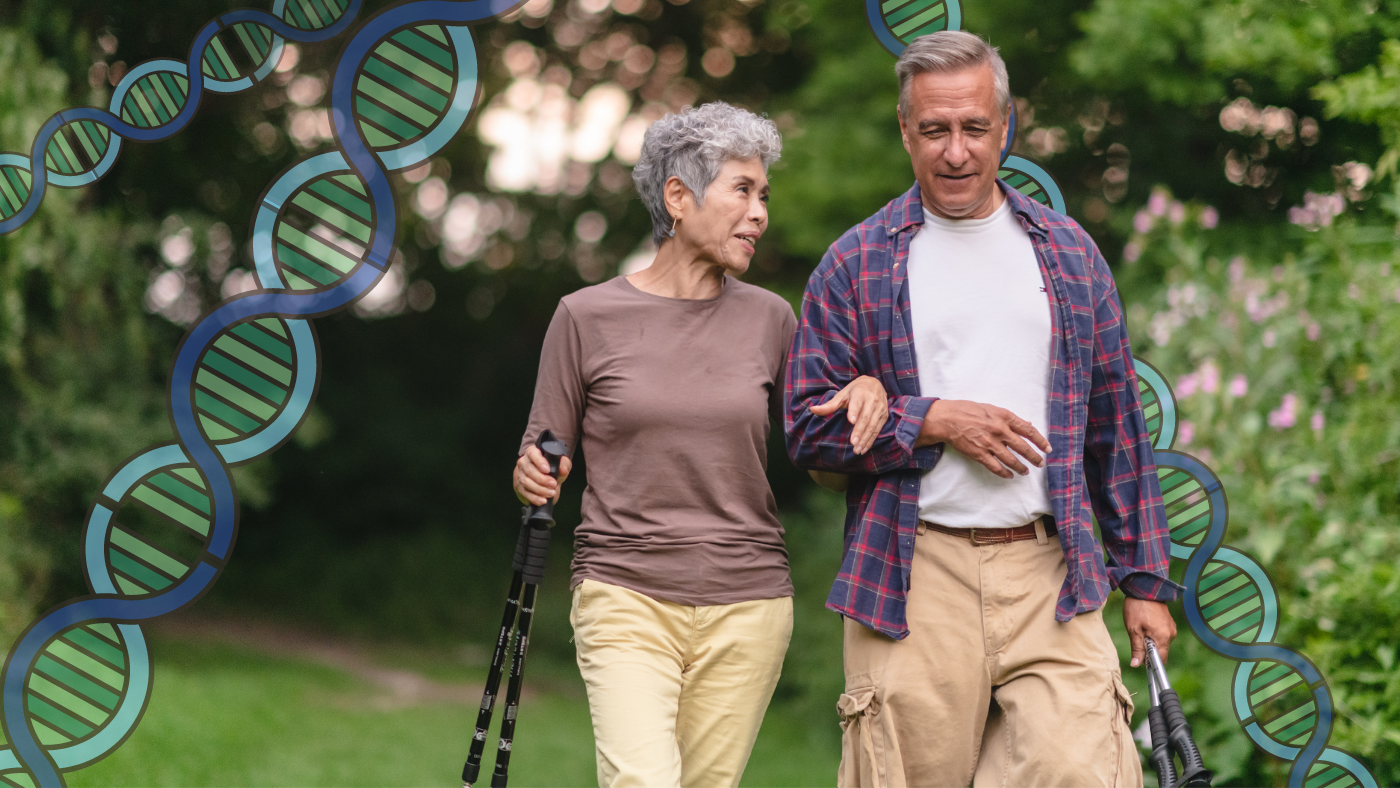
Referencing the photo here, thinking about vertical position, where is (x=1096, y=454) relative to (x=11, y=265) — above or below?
below

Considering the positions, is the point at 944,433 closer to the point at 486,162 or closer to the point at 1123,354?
the point at 1123,354

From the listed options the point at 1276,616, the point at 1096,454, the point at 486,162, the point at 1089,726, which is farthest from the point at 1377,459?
the point at 486,162

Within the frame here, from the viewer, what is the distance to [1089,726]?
2.42 m

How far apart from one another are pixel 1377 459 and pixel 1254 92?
2778mm

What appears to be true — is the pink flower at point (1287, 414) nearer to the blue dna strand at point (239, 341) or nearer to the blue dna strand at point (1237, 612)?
the blue dna strand at point (1237, 612)

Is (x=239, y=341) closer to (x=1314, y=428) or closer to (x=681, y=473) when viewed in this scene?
(x=681, y=473)

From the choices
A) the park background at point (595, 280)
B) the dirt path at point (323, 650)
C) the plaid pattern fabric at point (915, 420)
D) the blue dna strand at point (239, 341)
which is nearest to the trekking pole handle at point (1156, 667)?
Answer: the plaid pattern fabric at point (915, 420)

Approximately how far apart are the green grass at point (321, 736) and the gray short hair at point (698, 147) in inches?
119

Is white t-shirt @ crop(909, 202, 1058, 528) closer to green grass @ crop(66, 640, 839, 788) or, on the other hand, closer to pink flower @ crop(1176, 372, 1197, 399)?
pink flower @ crop(1176, 372, 1197, 399)

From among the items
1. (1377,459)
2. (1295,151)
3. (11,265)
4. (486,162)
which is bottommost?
(1377,459)

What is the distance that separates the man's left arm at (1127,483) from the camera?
2.58 meters

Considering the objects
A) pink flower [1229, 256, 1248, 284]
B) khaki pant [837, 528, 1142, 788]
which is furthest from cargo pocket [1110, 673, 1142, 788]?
pink flower [1229, 256, 1248, 284]

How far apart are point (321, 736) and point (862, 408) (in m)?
5.65

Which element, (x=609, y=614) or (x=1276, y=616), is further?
(x=1276, y=616)
